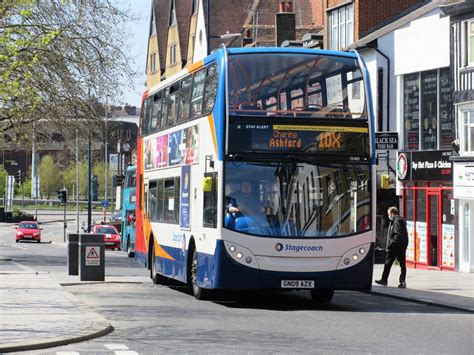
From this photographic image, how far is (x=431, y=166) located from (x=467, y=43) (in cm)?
438

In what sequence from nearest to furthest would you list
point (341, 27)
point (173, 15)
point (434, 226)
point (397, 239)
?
point (397, 239) < point (434, 226) < point (341, 27) < point (173, 15)

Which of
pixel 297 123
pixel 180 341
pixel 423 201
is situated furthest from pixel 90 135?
pixel 180 341

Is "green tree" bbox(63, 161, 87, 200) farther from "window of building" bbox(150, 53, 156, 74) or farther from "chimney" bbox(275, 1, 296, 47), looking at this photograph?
"chimney" bbox(275, 1, 296, 47)

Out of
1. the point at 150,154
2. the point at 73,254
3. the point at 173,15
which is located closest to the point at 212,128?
the point at 150,154

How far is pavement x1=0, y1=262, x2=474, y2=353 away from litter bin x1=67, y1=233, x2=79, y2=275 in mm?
825

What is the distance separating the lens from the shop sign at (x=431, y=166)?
120ft

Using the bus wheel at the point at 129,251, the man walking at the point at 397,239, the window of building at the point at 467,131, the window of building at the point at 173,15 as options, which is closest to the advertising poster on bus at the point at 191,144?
the man walking at the point at 397,239

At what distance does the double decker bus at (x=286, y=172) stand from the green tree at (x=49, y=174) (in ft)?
518

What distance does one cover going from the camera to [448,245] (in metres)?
36.4

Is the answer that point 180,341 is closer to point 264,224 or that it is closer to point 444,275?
point 264,224

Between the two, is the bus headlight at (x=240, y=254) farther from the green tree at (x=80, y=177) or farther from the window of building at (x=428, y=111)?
the green tree at (x=80, y=177)

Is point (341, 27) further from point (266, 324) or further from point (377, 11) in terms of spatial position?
point (266, 324)

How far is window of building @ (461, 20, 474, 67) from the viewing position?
115ft

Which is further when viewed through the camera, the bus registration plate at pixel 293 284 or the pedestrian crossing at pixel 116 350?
the bus registration plate at pixel 293 284
